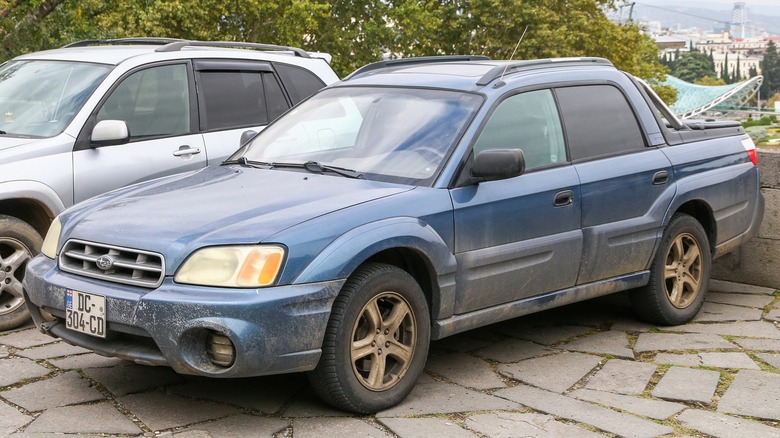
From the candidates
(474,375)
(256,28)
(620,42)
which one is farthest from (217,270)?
(620,42)

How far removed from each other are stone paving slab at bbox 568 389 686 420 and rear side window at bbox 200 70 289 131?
3479 mm

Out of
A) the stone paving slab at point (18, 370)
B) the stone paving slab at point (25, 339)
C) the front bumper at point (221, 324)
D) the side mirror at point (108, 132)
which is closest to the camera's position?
the front bumper at point (221, 324)

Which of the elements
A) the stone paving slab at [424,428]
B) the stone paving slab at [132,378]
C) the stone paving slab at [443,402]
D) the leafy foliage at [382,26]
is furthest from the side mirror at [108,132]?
the leafy foliage at [382,26]

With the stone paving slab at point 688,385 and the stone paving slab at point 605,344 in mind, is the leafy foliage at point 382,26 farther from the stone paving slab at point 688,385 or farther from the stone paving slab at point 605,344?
the stone paving slab at point 688,385

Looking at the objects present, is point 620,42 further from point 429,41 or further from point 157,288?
point 157,288

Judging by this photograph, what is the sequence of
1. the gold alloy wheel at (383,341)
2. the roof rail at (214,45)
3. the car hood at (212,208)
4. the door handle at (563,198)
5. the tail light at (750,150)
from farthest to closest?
the roof rail at (214,45) < the tail light at (750,150) < the door handle at (563,198) < the gold alloy wheel at (383,341) < the car hood at (212,208)

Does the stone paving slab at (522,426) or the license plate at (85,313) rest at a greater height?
the license plate at (85,313)

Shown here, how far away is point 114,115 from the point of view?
7113mm

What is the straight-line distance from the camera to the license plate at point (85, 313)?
475cm

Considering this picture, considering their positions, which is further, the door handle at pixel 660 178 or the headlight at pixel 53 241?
the door handle at pixel 660 178

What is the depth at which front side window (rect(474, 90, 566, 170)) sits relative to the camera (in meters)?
5.79

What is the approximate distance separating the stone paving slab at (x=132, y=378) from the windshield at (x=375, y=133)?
1282mm

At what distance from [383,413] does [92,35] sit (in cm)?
1877

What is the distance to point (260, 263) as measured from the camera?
15.0ft
